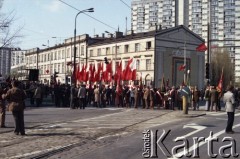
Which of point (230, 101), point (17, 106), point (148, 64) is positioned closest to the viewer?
point (17, 106)

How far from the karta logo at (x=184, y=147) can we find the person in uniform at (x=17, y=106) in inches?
166

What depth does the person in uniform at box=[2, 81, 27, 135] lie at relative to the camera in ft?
46.3

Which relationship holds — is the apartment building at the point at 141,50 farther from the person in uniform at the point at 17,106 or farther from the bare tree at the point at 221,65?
the person in uniform at the point at 17,106

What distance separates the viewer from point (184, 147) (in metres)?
11.4

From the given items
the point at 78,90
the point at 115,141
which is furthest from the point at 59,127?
the point at 78,90

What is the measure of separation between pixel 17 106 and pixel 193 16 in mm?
94435

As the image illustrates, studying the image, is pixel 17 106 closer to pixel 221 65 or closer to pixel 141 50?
pixel 141 50

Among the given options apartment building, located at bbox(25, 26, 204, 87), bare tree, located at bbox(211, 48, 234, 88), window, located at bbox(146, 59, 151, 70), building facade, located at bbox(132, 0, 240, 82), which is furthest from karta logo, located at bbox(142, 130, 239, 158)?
building facade, located at bbox(132, 0, 240, 82)

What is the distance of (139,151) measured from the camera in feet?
35.6

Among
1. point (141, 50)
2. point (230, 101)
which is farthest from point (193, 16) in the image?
point (230, 101)

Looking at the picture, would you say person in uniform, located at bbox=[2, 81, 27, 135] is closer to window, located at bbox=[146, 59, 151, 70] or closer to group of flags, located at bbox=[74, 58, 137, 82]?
group of flags, located at bbox=[74, 58, 137, 82]

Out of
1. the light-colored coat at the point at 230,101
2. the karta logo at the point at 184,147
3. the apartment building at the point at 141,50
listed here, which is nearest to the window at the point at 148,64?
the apartment building at the point at 141,50

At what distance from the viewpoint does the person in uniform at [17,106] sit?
46.3 ft

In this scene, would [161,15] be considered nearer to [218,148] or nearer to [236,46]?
[236,46]
